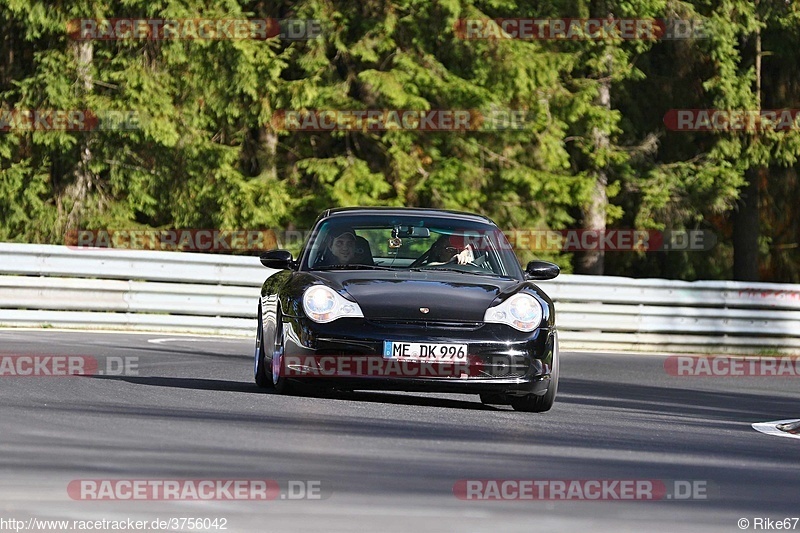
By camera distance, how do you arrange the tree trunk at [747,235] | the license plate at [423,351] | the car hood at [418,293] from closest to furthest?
the license plate at [423,351]
the car hood at [418,293]
the tree trunk at [747,235]

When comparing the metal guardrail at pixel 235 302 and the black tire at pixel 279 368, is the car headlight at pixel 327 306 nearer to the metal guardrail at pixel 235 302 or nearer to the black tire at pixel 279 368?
the black tire at pixel 279 368

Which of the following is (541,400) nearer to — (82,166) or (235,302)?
(235,302)

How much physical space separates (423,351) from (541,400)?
1.08 m

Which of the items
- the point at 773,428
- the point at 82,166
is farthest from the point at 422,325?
the point at 82,166

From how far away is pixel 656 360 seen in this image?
20484 millimetres

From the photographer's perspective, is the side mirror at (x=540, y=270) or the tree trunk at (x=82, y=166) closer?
the side mirror at (x=540, y=270)

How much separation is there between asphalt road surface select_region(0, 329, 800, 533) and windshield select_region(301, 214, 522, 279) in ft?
3.20

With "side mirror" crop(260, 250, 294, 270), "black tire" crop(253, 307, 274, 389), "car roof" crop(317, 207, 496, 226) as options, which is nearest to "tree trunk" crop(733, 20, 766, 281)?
"car roof" crop(317, 207, 496, 226)

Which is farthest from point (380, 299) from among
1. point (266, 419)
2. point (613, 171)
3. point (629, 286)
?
point (613, 171)

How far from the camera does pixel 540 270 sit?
1220 cm

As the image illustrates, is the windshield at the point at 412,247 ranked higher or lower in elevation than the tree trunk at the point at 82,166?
lower

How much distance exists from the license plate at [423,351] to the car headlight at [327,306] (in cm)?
31

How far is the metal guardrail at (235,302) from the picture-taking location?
2014cm

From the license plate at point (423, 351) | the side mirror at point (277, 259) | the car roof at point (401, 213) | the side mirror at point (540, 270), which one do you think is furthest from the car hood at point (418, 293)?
the car roof at point (401, 213)
